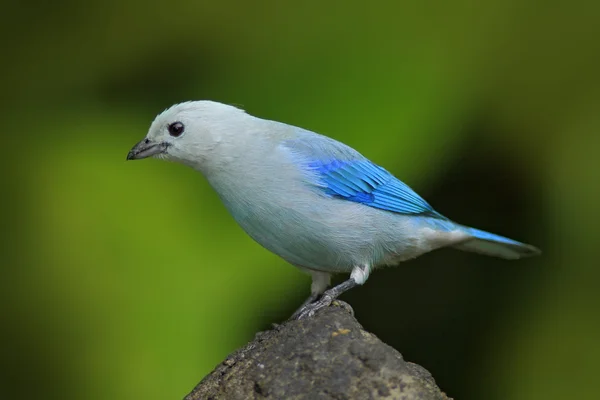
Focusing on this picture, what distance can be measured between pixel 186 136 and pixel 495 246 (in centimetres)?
170

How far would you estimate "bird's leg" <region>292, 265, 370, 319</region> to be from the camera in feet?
12.4

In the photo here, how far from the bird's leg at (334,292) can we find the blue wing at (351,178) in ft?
1.04

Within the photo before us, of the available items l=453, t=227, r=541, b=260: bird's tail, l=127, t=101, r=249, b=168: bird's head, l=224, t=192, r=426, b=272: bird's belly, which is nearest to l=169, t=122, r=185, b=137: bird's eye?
l=127, t=101, r=249, b=168: bird's head

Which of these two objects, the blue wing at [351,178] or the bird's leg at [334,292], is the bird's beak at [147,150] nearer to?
the blue wing at [351,178]

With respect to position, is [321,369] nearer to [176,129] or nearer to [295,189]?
[295,189]

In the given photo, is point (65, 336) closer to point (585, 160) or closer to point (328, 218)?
point (328, 218)

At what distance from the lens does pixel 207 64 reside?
5.66m

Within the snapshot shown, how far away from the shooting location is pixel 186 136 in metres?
4.01

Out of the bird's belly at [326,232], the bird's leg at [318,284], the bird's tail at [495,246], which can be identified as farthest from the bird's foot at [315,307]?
the bird's tail at [495,246]

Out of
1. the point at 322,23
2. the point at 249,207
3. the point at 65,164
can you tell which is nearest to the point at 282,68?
the point at 322,23

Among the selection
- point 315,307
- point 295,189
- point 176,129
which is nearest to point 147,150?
point 176,129

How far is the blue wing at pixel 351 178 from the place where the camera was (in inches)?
160

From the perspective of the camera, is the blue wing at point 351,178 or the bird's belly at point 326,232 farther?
the blue wing at point 351,178

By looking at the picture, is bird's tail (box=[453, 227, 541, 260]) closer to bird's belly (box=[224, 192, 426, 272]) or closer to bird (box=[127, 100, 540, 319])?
bird (box=[127, 100, 540, 319])
